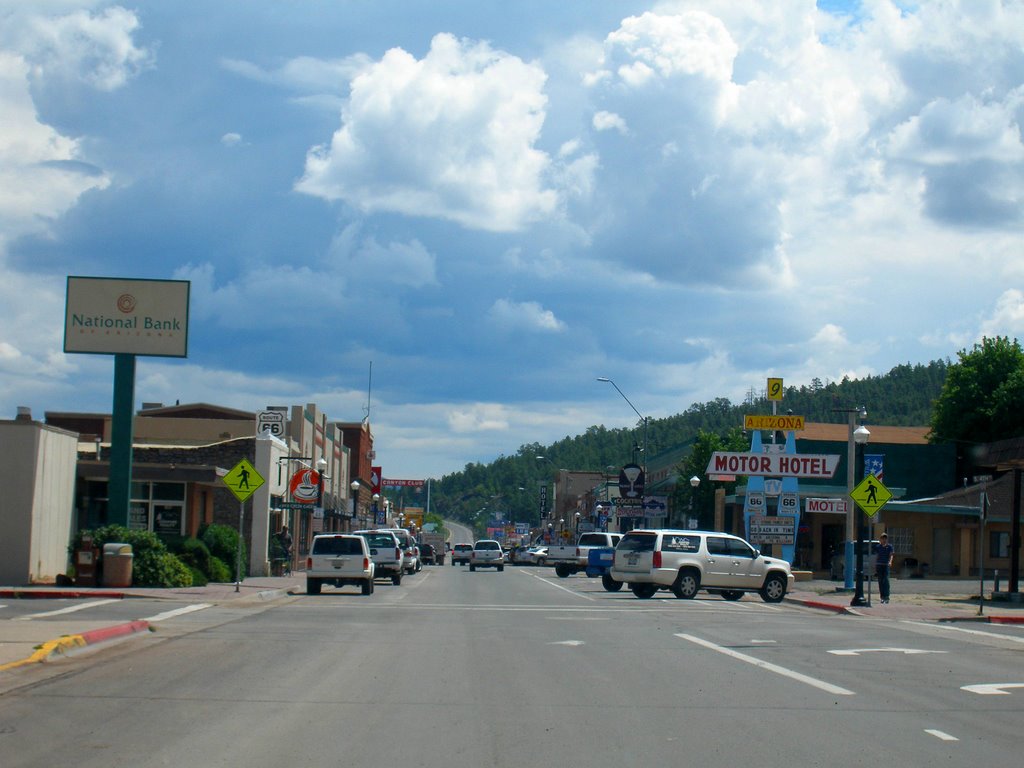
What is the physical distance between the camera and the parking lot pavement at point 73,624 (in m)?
14.0

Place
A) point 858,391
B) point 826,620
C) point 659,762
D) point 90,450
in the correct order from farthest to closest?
point 858,391, point 90,450, point 826,620, point 659,762

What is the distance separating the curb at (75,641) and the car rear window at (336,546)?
13.1 meters

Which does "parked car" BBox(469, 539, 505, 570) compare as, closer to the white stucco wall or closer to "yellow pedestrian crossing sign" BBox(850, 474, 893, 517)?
the white stucco wall

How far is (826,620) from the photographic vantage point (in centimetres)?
2402

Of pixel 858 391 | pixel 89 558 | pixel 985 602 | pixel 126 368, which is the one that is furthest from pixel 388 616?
pixel 858 391

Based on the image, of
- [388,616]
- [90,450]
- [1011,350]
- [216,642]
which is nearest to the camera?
[216,642]

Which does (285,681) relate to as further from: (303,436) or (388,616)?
(303,436)

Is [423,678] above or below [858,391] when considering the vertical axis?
below

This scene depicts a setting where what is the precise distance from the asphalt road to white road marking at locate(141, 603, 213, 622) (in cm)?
28

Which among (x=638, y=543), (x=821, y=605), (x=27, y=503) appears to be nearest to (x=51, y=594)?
(x=27, y=503)

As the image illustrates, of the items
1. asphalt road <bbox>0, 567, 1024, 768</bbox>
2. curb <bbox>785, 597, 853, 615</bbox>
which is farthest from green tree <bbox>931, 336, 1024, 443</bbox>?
asphalt road <bbox>0, 567, 1024, 768</bbox>

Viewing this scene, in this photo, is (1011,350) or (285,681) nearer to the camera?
(285,681)

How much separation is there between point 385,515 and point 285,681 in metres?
109

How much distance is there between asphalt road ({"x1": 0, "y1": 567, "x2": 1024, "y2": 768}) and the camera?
28.9 ft
